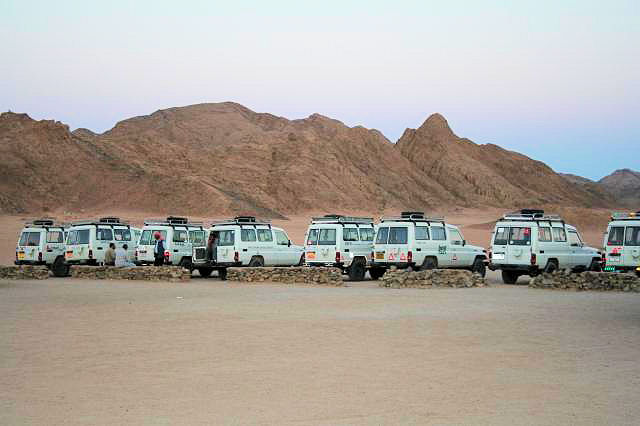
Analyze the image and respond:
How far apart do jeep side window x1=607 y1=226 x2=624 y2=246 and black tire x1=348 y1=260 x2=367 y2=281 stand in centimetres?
823

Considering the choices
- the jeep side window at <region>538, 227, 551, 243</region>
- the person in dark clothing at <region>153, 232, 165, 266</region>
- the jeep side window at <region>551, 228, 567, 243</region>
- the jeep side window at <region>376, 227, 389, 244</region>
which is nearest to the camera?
the jeep side window at <region>538, 227, 551, 243</region>

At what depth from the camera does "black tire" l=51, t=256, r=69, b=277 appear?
107 feet

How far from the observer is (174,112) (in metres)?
184

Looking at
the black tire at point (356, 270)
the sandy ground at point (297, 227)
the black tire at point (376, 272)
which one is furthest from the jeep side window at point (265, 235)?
the sandy ground at point (297, 227)

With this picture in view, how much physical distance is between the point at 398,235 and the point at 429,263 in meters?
1.37

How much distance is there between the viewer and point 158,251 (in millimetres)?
30844

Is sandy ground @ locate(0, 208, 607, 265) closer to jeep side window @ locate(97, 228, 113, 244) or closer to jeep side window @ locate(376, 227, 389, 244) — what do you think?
jeep side window @ locate(97, 228, 113, 244)

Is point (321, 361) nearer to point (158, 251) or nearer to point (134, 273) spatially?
point (134, 273)

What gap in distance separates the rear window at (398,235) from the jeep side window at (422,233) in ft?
1.41

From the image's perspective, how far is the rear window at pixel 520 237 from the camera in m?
27.2

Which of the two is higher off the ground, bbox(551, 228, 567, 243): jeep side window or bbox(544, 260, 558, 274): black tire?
bbox(551, 228, 567, 243): jeep side window

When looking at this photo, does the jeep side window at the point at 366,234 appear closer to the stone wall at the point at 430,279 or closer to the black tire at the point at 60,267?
the stone wall at the point at 430,279

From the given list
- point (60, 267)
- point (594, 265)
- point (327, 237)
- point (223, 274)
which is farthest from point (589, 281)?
point (60, 267)

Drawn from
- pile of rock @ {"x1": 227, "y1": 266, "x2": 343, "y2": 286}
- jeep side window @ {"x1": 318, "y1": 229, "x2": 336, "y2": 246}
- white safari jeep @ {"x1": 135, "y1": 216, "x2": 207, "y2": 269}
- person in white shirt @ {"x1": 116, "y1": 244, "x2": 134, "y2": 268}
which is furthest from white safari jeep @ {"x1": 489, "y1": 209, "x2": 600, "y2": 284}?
person in white shirt @ {"x1": 116, "y1": 244, "x2": 134, "y2": 268}
